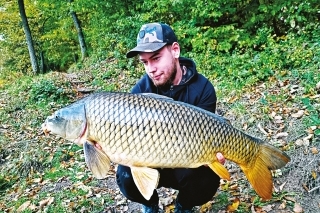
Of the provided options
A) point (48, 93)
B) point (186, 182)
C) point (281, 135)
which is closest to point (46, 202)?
point (186, 182)

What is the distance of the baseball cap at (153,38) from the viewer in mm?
1961

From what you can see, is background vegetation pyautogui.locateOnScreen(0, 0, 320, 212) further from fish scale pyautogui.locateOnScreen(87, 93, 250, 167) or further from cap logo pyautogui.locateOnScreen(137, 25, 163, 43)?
cap logo pyautogui.locateOnScreen(137, 25, 163, 43)

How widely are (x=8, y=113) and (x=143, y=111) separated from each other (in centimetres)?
539

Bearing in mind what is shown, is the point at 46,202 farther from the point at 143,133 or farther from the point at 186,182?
the point at 143,133

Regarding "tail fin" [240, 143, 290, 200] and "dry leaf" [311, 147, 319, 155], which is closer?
"tail fin" [240, 143, 290, 200]

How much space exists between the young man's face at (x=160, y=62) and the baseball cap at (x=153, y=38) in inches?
1.6

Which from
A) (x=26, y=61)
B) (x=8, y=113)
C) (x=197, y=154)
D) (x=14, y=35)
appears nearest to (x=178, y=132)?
(x=197, y=154)

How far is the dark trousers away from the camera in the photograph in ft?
6.86

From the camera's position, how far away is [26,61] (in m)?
19.4

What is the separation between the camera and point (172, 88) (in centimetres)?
218

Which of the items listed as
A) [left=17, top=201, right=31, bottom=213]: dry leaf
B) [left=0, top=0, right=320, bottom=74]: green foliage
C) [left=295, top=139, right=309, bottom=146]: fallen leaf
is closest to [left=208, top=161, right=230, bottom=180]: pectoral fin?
[left=295, top=139, right=309, bottom=146]: fallen leaf

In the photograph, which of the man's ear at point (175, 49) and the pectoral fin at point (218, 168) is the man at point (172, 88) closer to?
the man's ear at point (175, 49)

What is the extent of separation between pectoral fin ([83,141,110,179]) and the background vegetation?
4.04 feet

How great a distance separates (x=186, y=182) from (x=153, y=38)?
905 millimetres
